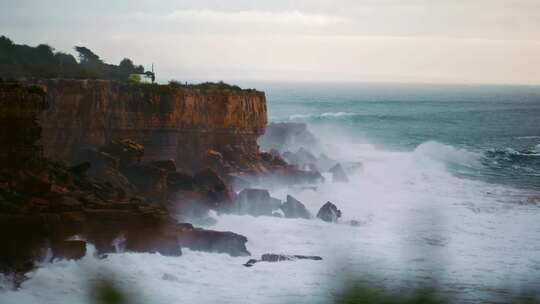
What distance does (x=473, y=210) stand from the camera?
3344cm

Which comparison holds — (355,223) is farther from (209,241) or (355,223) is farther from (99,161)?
(99,161)

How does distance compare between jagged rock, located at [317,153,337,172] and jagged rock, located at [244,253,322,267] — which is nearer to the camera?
jagged rock, located at [244,253,322,267]

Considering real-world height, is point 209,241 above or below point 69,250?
below

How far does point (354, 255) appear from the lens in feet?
83.3

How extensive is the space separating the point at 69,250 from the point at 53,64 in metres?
20.6

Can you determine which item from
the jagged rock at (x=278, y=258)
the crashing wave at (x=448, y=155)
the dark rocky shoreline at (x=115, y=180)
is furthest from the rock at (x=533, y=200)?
the jagged rock at (x=278, y=258)

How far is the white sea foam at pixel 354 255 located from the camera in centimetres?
2028

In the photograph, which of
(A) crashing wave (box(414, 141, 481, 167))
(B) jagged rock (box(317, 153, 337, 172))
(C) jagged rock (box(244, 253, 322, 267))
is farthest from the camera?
(A) crashing wave (box(414, 141, 481, 167))

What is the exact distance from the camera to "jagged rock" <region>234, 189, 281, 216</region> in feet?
96.6

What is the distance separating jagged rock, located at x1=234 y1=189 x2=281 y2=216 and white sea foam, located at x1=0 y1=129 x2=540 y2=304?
18.6 inches

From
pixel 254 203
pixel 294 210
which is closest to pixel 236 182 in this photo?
pixel 254 203

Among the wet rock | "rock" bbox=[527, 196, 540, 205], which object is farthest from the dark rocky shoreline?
"rock" bbox=[527, 196, 540, 205]

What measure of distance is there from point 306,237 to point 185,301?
813 centimetres

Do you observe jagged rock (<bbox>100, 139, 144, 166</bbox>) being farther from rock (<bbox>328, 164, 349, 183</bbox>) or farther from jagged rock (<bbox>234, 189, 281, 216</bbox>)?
rock (<bbox>328, 164, 349, 183</bbox>)
